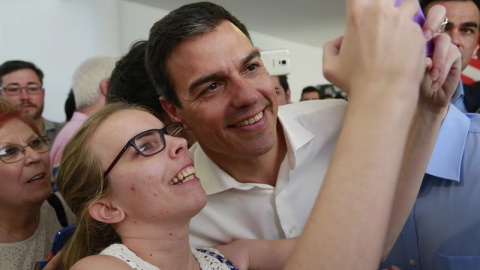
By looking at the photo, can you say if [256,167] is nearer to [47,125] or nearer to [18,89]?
[18,89]

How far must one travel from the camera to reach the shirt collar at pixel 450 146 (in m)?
1.13

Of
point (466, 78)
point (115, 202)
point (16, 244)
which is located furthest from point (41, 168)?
Answer: point (466, 78)

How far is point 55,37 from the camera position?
452cm

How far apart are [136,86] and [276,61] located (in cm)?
100

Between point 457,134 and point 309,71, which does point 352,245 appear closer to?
point 457,134

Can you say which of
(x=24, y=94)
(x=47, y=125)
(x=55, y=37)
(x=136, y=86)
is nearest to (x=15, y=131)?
(x=136, y=86)

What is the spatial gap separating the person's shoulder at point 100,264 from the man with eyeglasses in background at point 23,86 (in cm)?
245

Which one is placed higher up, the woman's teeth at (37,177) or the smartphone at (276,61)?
the smartphone at (276,61)

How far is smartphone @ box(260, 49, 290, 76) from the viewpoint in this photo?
97.0 inches

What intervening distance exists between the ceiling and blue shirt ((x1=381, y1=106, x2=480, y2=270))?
4817mm

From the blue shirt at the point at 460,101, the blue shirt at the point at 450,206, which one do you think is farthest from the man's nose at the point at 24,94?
the blue shirt at the point at 450,206

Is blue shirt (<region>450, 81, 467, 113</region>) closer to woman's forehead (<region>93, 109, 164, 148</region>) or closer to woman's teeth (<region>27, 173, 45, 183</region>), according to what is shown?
woman's forehead (<region>93, 109, 164, 148</region>)

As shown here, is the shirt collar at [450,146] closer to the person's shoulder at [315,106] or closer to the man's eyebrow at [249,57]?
the person's shoulder at [315,106]

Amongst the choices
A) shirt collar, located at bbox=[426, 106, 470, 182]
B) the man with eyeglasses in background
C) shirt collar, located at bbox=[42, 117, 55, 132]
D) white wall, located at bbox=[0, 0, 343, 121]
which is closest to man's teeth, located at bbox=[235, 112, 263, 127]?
shirt collar, located at bbox=[426, 106, 470, 182]
